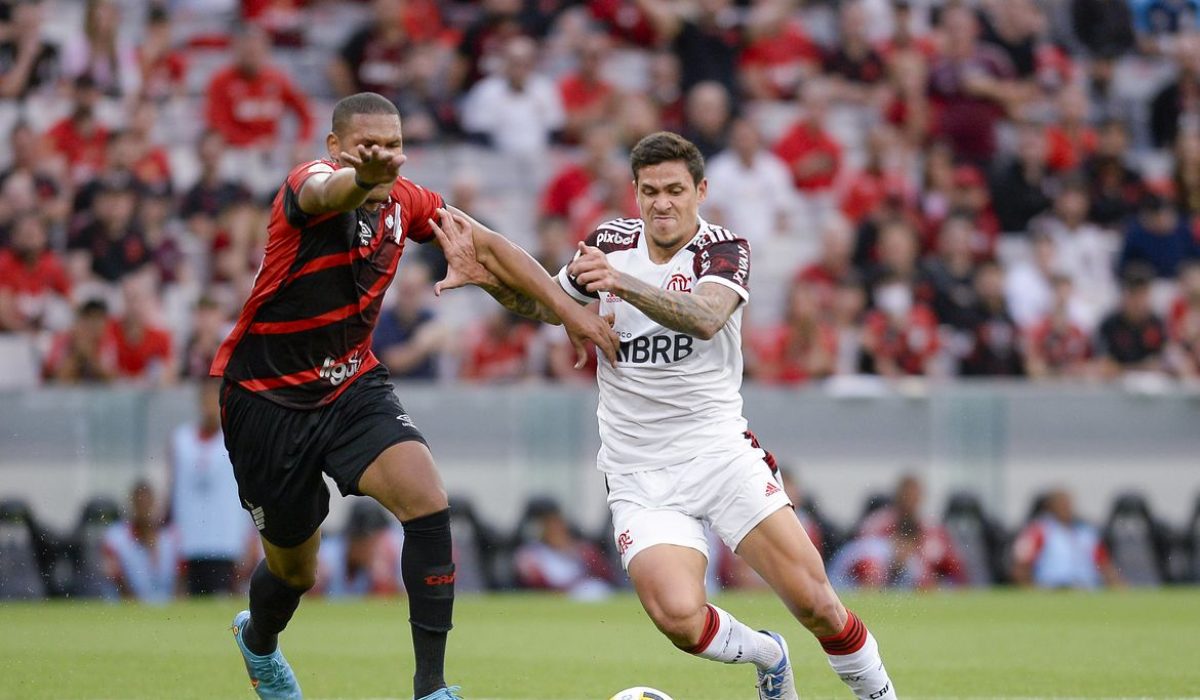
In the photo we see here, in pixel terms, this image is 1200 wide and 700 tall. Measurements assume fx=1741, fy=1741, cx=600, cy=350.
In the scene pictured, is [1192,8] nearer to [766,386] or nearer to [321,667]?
[766,386]

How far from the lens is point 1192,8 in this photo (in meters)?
21.3

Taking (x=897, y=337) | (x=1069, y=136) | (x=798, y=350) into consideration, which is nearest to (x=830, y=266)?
(x=897, y=337)

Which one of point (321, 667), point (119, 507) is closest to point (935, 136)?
point (119, 507)

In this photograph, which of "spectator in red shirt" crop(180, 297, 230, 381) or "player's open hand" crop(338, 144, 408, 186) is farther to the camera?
"spectator in red shirt" crop(180, 297, 230, 381)

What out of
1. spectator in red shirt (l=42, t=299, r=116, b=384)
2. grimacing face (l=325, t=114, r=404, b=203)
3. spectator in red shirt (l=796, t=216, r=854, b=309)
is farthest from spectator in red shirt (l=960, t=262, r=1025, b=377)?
grimacing face (l=325, t=114, r=404, b=203)

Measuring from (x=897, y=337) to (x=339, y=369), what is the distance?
31.3 ft

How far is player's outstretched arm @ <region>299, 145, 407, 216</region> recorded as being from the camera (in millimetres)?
6785

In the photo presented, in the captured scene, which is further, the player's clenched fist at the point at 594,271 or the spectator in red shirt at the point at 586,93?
the spectator in red shirt at the point at 586,93

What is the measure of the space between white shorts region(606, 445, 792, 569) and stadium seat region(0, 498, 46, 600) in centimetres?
872

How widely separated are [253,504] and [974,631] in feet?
21.7

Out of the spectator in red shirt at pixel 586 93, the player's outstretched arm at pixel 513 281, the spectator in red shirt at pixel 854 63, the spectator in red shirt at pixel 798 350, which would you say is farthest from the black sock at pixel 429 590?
the spectator in red shirt at pixel 854 63

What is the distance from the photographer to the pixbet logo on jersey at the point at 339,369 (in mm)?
7762

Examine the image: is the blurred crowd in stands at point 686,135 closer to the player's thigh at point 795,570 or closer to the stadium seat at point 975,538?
the stadium seat at point 975,538

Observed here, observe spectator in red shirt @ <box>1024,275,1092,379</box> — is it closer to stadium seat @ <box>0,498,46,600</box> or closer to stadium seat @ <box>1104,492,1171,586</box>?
stadium seat @ <box>1104,492,1171,586</box>
